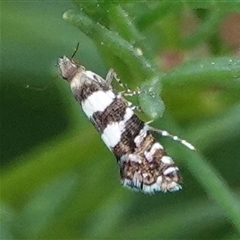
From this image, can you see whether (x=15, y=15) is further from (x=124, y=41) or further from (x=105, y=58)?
(x=124, y=41)

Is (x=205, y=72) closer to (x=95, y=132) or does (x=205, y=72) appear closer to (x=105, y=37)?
(x=105, y=37)

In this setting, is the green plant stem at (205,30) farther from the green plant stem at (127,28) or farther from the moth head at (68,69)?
the green plant stem at (127,28)

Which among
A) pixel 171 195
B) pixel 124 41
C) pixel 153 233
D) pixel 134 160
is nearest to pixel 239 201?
pixel 134 160

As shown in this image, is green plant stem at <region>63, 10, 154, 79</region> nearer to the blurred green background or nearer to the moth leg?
the blurred green background

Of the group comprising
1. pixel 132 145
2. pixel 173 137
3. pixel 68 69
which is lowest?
pixel 173 137

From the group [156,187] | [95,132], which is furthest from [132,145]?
[95,132]

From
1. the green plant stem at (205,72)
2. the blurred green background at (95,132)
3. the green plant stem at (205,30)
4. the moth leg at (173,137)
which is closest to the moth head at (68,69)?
the blurred green background at (95,132)

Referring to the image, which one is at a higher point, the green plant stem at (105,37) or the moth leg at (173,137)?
the green plant stem at (105,37)
